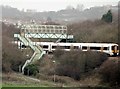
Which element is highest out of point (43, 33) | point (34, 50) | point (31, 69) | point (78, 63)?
point (43, 33)

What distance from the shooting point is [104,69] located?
7250 millimetres

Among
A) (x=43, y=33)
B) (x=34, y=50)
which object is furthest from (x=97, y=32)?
(x=34, y=50)

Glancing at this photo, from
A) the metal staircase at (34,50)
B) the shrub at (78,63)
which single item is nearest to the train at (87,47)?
the metal staircase at (34,50)

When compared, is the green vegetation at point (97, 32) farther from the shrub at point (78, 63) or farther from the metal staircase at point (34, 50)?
the shrub at point (78, 63)

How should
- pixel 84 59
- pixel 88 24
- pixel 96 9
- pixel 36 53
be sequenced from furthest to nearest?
pixel 96 9 < pixel 88 24 < pixel 36 53 < pixel 84 59

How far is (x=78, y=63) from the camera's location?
7.93 meters

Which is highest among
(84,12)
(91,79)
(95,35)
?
(84,12)

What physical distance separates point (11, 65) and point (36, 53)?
114cm

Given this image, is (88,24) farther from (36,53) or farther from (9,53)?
(9,53)

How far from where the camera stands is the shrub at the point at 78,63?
7.80 metres

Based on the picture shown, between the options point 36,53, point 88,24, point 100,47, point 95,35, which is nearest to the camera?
point 36,53

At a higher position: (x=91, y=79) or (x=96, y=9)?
(x=96, y=9)

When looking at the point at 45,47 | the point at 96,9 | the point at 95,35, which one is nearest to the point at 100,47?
the point at 95,35

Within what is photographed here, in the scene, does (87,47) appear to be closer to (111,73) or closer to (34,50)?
(34,50)
